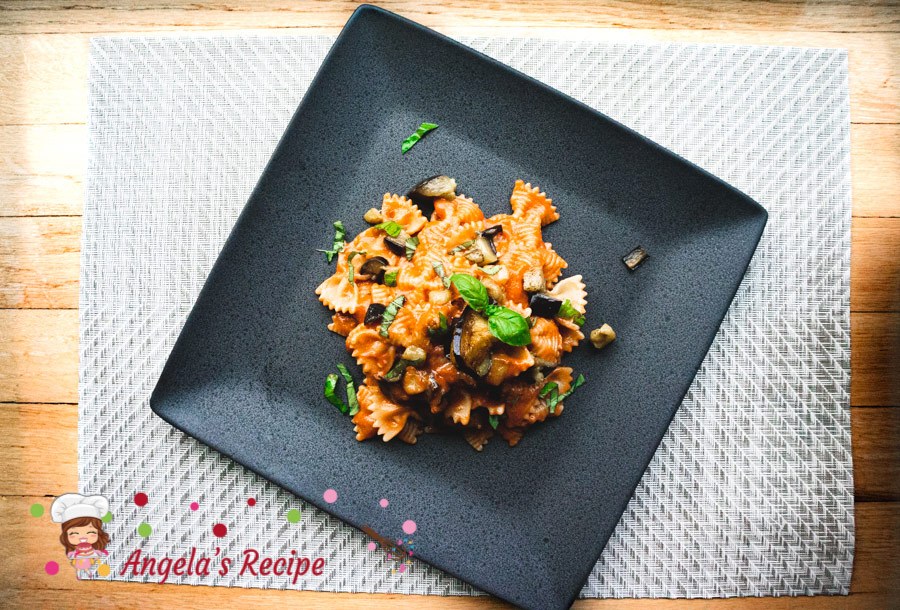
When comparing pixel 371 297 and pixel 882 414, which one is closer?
pixel 371 297

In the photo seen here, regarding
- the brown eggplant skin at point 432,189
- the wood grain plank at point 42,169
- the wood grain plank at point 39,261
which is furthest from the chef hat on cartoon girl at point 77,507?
the brown eggplant skin at point 432,189

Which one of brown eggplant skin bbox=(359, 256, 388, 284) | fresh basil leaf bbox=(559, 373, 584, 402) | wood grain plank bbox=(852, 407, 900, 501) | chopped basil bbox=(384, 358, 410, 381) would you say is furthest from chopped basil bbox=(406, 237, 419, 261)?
wood grain plank bbox=(852, 407, 900, 501)

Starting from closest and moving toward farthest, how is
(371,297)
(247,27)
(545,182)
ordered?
(371,297), (545,182), (247,27)

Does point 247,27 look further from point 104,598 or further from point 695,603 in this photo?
point 695,603

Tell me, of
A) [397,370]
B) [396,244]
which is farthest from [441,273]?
[397,370]

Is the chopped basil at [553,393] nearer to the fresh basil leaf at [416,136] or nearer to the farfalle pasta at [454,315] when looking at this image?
the farfalle pasta at [454,315]

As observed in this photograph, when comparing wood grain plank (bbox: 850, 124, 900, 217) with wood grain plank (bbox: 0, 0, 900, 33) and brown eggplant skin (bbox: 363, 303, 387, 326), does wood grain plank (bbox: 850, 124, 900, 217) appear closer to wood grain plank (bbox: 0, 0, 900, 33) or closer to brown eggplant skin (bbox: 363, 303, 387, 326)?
wood grain plank (bbox: 0, 0, 900, 33)

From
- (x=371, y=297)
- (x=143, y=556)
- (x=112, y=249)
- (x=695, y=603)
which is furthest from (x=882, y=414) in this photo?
(x=112, y=249)

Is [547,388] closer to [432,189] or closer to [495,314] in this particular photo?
[495,314]
